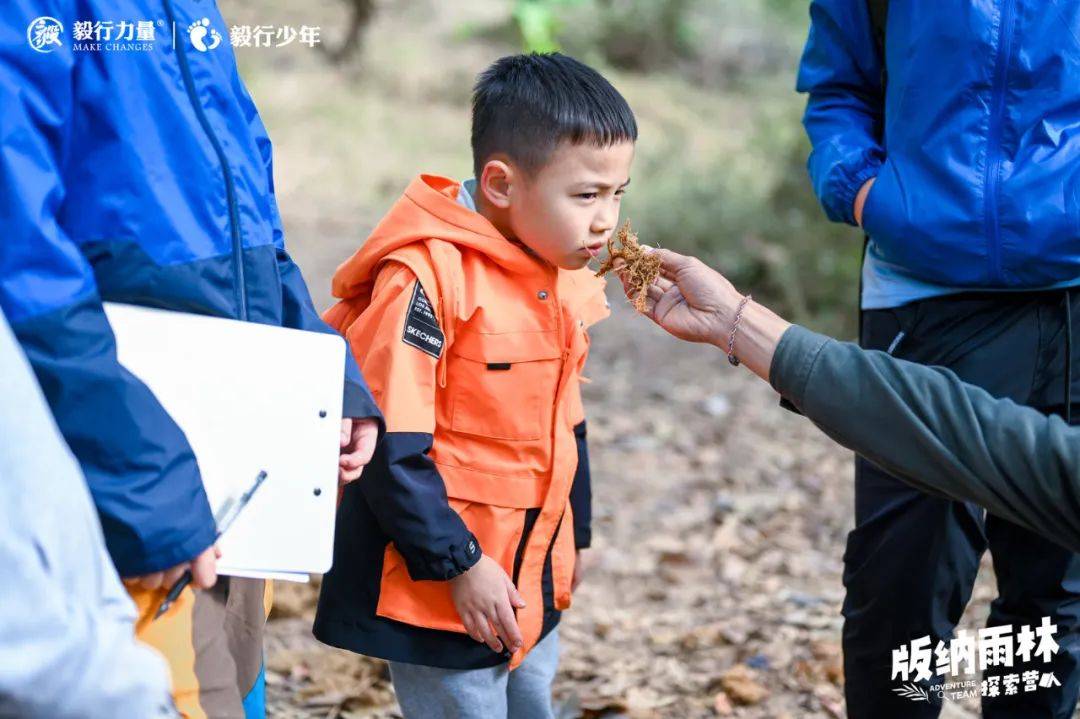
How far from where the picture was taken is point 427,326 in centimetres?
225

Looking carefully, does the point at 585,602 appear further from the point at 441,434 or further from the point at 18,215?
the point at 18,215

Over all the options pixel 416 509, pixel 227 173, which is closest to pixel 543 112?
pixel 227 173

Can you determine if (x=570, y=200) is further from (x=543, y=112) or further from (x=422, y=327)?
(x=422, y=327)

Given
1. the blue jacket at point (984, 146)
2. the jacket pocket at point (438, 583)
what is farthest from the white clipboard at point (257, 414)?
the blue jacket at point (984, 146)

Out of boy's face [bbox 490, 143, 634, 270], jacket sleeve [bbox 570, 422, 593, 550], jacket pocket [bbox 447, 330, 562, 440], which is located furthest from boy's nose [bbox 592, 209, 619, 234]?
jacket sleeve [bbox 570, 422, 593, 550]

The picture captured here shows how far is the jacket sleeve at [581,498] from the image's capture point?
2693 millimetres

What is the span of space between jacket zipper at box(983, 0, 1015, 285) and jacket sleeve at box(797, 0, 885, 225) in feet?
1.01

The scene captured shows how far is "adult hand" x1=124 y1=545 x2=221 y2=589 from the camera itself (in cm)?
168

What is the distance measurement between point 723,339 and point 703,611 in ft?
7.04

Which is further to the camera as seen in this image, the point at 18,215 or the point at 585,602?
the point at 585,602

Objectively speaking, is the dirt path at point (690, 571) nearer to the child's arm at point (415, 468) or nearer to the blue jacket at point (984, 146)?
the child's arm at point (415, 468)

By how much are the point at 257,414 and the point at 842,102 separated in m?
1.76

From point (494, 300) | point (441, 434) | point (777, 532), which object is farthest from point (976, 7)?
point (777, 532)

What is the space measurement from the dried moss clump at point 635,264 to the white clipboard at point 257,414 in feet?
2.23
